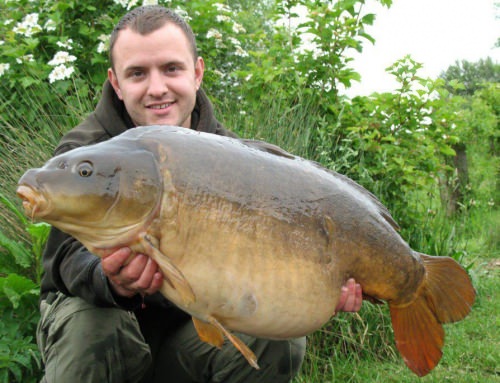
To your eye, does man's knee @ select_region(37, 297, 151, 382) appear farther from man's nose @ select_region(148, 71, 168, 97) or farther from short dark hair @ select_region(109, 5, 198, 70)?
short dark hair @ select_region(109, 5, 198, 70)

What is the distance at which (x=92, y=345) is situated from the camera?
1933 mm

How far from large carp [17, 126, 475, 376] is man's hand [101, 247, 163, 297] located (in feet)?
0.11

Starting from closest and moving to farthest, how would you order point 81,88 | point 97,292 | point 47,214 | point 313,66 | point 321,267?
point 47,214 < point 321,267 < point 97,292 < point 81,88 < point 313,66

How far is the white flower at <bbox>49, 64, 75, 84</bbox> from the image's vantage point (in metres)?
3.54

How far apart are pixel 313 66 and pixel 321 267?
256 cm

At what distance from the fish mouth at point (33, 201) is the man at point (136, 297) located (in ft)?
0.76

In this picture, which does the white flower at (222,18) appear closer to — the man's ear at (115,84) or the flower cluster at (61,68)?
the flower cluster at (61,68)

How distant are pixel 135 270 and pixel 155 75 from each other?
3.38 ft

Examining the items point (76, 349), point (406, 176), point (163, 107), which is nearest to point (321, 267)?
point (76, 349)

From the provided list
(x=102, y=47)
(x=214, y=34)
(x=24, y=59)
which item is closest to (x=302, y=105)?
(x=214, y=34)

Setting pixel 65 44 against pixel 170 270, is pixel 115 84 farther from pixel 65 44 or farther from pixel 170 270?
pixel 65 44

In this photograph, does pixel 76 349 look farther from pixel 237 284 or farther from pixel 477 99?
pixel 477 99

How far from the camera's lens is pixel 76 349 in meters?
1.92

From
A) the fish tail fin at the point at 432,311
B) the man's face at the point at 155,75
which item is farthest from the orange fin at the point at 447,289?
the man's face at the point at 155,75
